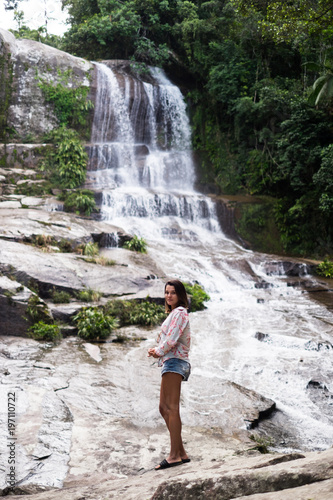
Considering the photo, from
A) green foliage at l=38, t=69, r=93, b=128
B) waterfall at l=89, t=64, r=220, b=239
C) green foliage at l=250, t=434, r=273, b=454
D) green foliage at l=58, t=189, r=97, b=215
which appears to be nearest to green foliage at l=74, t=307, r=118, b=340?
green foliage at l=250, t=434, r=273, b=454

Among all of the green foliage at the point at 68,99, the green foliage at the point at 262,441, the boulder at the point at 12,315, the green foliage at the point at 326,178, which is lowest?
the green foliage at the point at 262,441

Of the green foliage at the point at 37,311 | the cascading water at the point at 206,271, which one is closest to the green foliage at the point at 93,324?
the green foliage at the point at 37,311

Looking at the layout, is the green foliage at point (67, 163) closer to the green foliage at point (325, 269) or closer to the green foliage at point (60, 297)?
the green foliage at point (60, 297)

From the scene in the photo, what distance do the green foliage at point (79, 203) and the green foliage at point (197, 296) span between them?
A: 6376mm

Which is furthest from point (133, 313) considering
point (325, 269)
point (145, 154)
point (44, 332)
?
point (145, 154)

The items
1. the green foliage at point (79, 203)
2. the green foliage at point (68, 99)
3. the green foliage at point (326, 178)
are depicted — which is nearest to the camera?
the green foliage at point (326, 178)

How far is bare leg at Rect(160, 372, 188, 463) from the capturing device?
11.1 ft

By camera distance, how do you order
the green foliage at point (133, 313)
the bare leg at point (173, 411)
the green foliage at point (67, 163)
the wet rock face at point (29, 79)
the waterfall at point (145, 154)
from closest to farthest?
the bare leg at point (173, 411)
the green foliage at point (133, 313)
the waterfall at point (145, 154)
the green foliage at point (67, 163)
the wet rock face at point (29, 79)

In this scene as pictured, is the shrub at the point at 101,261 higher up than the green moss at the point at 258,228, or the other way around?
the green moss at the point at 258,228

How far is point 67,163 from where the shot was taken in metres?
18.3

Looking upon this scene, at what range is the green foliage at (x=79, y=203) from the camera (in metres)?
16.1

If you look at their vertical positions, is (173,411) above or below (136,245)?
below

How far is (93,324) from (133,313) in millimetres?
1285

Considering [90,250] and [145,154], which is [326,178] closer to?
[90,250]
